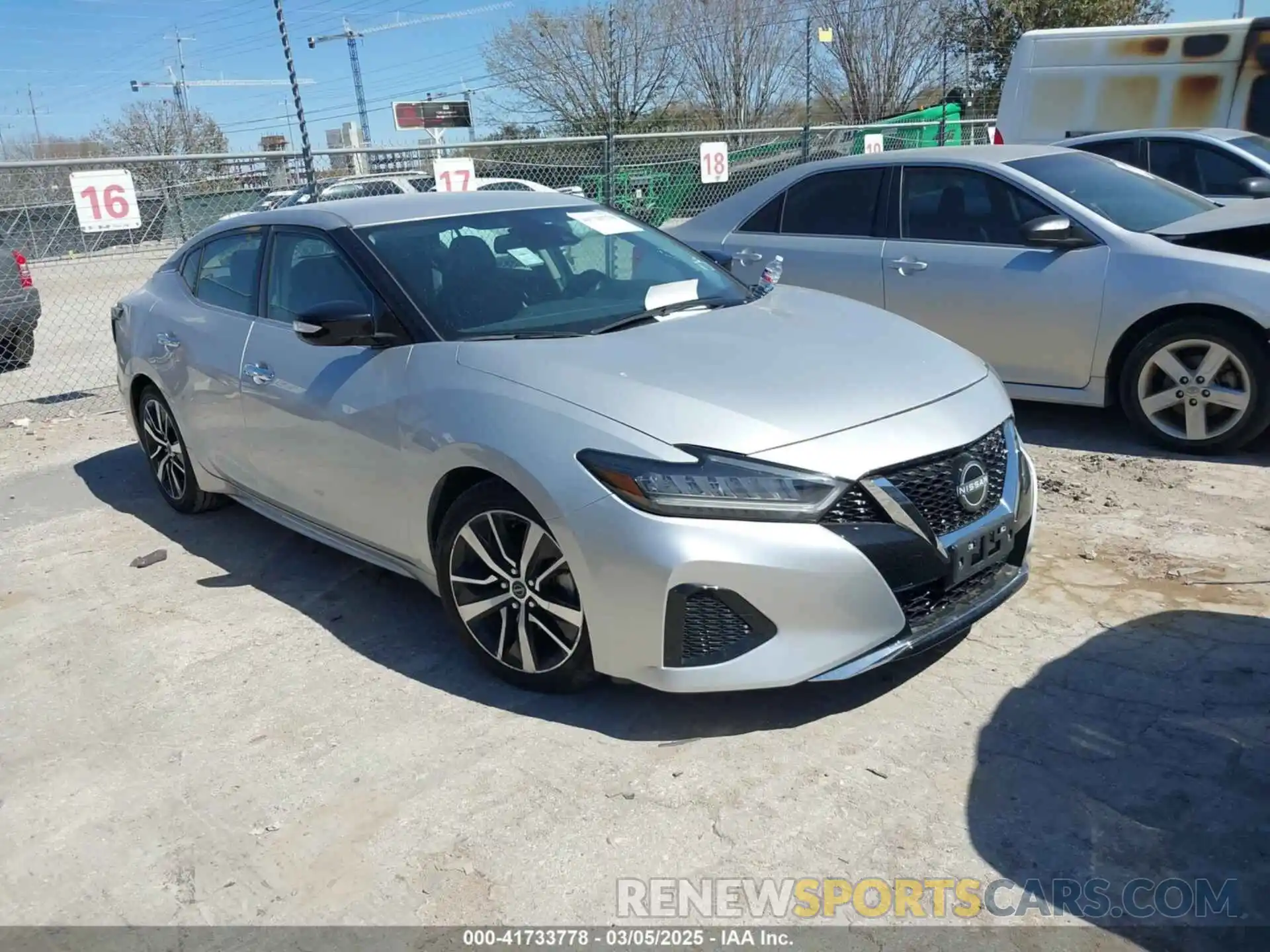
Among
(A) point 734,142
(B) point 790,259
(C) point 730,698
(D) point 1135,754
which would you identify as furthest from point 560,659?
(A) point 734,142

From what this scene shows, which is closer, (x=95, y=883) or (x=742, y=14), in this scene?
(x=95, y=883)

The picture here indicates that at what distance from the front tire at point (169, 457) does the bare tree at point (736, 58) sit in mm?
28693

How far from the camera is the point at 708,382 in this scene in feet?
10.8

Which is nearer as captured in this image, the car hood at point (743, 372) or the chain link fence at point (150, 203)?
the car hood at point (743, 372)

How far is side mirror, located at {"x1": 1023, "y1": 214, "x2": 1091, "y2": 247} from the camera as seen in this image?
18.7 feet

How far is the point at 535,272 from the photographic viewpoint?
13.6 feet

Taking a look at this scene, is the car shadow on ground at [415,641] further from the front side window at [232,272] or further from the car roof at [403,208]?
the car roof at [403,208]

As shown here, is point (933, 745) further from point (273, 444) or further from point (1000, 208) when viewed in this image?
point (1000, 208)

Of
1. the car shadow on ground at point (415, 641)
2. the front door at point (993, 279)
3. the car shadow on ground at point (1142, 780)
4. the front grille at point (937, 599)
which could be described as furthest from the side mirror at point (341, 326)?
the front door at point (993, 279)

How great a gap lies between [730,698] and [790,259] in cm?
404

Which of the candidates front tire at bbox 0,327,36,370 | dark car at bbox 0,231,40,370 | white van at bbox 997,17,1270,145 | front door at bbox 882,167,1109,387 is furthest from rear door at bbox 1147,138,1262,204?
front tire at bbox 0,327,36,370

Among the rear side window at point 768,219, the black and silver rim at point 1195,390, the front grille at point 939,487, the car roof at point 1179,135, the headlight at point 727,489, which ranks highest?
the car roof at point 1179,135

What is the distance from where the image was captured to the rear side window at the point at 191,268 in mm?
5293

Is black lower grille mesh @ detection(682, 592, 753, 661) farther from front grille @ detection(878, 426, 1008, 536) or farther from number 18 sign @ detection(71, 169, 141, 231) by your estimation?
number 18 sign @ detection(71, 169, 141, 231)
